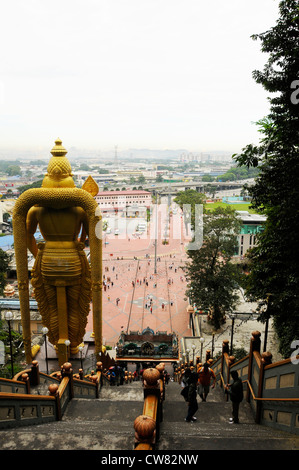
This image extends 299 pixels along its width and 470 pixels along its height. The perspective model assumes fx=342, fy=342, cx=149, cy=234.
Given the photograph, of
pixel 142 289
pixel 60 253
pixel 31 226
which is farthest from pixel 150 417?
pixel 142 289

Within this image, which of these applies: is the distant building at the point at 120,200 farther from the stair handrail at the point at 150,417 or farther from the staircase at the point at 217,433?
the stair handrail at the point at 150,417

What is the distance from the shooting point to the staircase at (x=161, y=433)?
12.1 ft

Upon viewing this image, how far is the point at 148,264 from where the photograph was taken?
31.5m

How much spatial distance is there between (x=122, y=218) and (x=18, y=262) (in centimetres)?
4088

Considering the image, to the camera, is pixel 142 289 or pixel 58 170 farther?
pixel 142 289

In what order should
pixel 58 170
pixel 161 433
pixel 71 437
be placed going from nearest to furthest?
pixel 71 437, pixel 161 433, pixel 58 170

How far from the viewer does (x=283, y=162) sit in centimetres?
718

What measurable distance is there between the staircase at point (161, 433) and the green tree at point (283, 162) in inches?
101

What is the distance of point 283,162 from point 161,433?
18.5 ft

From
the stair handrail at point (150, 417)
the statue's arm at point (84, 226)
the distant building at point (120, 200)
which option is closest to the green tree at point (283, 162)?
the stair handrail at point (150, 417)

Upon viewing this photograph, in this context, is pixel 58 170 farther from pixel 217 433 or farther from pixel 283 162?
pixel 217 433

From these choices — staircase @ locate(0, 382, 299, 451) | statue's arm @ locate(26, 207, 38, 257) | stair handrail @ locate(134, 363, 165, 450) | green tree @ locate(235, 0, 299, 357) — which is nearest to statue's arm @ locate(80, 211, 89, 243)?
statue's arm @ locate(26, 207, 38, 257)

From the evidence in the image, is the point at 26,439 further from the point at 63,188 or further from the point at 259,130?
the point at 259,130
